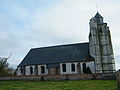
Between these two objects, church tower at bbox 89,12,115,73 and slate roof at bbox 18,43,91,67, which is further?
slate roof at bbox 18,43,91,67

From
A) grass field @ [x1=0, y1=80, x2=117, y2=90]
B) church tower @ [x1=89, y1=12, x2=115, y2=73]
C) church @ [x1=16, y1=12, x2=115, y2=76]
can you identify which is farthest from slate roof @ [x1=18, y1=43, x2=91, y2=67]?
grass field @ [x1=0, y1=80, x2=117, y2=90]

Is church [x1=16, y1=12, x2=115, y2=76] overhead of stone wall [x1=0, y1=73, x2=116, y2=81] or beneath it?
overhead

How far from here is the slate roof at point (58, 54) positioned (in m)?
33.5

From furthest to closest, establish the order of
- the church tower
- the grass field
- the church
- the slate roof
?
the slate roof
the church
the church tower
the grass field

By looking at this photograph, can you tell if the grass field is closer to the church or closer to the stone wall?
the stone wall

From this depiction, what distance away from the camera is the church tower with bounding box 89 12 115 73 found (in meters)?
31.3

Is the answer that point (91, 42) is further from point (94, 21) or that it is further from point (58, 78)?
point (58, 78)

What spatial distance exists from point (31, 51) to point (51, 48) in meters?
6.17

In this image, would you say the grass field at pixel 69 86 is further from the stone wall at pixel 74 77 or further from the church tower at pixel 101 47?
the church tower at pixel 101 47

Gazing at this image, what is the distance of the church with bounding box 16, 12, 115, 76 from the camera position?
31453 mm

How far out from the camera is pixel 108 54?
105ft

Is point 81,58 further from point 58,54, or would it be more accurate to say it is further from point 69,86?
point 69,86

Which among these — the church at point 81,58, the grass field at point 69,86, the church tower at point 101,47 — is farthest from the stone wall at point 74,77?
the church tower at point 101,47

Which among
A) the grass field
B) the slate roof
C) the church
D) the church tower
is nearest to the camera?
the grass field
